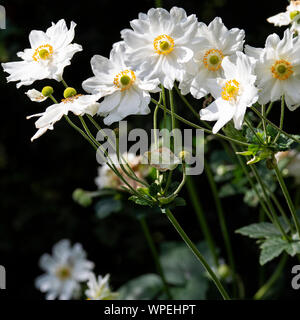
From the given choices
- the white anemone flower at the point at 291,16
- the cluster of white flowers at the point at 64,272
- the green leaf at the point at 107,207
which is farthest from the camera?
the cluster of white flowers at the point at 64,272

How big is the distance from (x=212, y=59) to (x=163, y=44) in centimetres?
12

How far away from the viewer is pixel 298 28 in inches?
48.1

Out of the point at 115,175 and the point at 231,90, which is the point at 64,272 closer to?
the point at 115,175

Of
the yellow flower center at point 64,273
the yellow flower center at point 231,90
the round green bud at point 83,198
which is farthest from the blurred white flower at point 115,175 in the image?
the yellow flower center at point 231,90

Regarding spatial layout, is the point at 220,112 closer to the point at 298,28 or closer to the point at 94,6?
the point at 298,28

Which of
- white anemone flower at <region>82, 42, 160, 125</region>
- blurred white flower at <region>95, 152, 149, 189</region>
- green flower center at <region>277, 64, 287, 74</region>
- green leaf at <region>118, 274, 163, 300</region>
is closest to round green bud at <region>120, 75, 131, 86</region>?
white anemone flower at <region>82, 42, 160, 125</region>

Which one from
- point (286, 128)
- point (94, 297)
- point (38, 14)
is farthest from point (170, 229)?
point (38, 14)

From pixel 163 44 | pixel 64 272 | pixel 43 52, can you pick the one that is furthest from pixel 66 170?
pixel 163 44

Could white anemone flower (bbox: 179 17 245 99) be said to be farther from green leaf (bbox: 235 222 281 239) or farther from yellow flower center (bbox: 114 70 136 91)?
green leaf (bbox: 235 222 281 239)

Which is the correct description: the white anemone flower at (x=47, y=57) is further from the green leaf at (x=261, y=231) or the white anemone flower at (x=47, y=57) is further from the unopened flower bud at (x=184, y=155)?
the green leaf at (x=261, y=231)

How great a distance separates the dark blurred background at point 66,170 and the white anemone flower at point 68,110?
1.32 metres

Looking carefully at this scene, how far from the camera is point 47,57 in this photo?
1.19m

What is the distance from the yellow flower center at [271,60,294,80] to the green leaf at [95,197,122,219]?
2.98 ft

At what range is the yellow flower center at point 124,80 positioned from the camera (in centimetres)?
118
